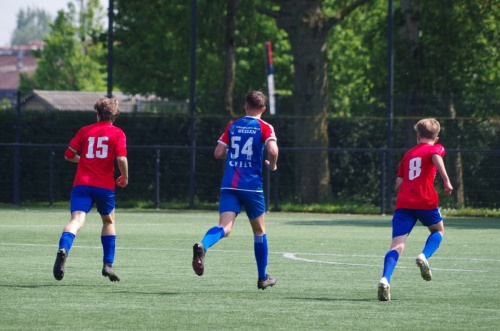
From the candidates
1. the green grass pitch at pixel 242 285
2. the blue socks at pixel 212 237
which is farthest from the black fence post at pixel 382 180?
the blue socks at pixel 212 237

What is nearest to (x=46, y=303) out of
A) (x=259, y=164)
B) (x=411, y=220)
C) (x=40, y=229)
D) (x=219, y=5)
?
(x=259, y=164)

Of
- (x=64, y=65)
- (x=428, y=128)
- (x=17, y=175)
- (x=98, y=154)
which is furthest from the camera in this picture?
(x=64, y=65)

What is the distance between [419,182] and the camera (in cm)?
1127

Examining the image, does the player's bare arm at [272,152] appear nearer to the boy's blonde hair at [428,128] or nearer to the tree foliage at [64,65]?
the boy's blonde hair at [428,128]

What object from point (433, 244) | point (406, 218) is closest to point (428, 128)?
point (406, 218)

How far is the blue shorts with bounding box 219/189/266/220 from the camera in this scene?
11562 millimetres

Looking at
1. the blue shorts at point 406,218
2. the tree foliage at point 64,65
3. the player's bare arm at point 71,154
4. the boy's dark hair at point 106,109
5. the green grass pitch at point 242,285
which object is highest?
the tree foliage at point 64,65

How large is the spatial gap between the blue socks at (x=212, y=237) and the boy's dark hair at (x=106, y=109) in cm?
163

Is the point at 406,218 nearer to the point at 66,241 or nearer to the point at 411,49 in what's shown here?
the point at 66,241

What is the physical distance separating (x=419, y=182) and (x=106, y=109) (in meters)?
3.07

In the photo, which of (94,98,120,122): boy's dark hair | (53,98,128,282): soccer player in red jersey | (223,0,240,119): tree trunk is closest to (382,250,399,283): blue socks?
(53,98,128,282): soccer player in red jersey

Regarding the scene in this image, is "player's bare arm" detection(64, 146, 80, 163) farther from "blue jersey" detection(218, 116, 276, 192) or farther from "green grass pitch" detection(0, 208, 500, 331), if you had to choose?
"blue jersey" detection(218, 116, 276, 192)

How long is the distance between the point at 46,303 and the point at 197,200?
19178 mm

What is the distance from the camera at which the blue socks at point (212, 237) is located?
11.3 meters
